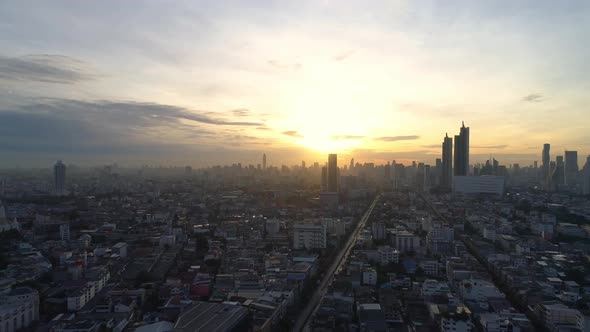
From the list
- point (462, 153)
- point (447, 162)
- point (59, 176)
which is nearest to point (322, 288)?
point (59, 176)

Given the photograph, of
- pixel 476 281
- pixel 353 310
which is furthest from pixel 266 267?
pixel 476 281

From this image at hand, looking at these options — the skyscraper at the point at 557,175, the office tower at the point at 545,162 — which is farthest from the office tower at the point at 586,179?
the office tower at the point at 545,162

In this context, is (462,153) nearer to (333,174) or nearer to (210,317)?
(333,174)

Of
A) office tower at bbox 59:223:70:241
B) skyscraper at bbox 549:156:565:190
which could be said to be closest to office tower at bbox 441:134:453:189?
skyscraper at bbox 549:156:565:190

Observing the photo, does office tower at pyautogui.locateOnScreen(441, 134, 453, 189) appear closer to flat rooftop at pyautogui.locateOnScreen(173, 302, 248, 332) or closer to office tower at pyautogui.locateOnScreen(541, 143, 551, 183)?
office tower at pyautogui.locateOnScreen(541, 143, 551, 183)

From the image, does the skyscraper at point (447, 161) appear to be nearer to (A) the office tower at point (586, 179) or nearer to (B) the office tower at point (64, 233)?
(A) the office tower at point (586, 179)

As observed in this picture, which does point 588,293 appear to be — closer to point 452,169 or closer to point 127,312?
point 127,312

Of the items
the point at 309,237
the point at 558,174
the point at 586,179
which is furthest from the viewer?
the point at 558,174
